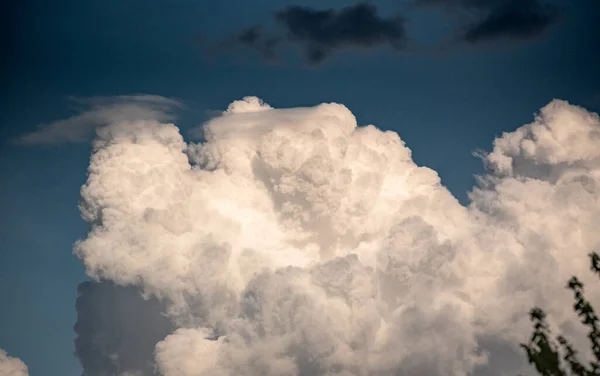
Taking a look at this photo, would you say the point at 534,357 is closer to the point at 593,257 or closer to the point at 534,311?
the point at 534,311

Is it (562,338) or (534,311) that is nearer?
(534,311)

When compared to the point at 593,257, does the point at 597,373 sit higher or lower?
lower

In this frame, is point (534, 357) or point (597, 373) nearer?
point (534, 357)

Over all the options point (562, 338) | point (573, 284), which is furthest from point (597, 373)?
point (573, 284)

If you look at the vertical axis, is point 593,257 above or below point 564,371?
above

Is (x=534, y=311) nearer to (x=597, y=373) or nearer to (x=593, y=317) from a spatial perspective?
(x=593, y=317)

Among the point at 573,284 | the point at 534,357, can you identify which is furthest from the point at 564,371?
the point at 573,284

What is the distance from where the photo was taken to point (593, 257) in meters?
88.6

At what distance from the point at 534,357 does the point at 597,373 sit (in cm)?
1090

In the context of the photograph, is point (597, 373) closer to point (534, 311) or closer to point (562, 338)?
point (562, 338)

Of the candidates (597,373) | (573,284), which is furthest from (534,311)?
(597,373)

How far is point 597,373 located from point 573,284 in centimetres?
1468

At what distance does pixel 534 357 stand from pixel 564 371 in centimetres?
364

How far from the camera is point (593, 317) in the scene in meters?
91.2
